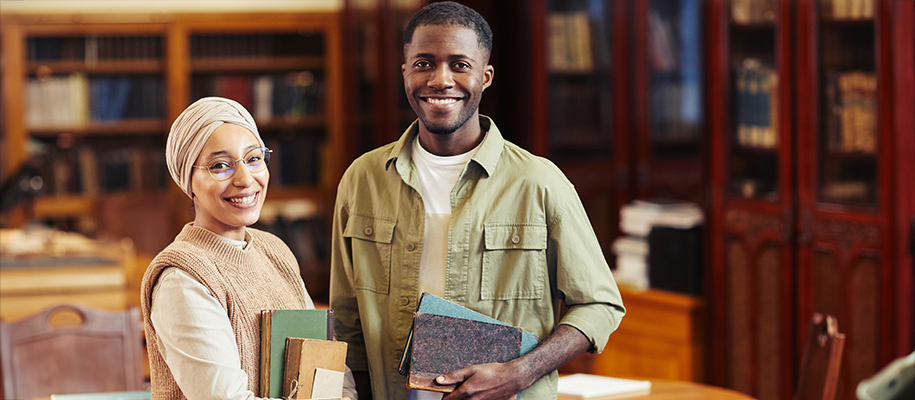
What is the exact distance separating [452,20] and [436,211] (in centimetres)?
34

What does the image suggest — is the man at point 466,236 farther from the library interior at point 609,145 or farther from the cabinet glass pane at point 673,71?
the cabinet glass pane at point 673,71

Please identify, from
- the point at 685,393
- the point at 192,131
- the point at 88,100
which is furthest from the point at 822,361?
the point at 88,100

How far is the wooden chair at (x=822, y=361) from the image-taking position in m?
2.16

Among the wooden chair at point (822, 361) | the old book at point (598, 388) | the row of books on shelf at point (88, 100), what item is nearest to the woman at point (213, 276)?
the old book at point (598, 388)

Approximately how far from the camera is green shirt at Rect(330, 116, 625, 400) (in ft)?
5.15

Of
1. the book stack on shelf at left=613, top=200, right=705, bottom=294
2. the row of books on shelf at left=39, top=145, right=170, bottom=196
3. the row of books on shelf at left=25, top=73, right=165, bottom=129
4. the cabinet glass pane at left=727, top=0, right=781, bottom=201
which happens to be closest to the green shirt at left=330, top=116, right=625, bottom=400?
the cabinet glass pane at left=727, top=0, right=781, bottom=201

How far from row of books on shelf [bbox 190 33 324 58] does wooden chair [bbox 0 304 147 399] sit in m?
3.73

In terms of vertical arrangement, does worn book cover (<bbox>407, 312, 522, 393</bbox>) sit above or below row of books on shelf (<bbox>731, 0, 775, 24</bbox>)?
below

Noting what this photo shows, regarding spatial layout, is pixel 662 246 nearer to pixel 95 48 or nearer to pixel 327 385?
pixel 327 385

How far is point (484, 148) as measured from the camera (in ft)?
5.23

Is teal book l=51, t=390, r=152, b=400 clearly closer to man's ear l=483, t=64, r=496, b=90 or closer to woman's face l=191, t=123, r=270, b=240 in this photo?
woman's face l=191, t=123, r=270, b=240

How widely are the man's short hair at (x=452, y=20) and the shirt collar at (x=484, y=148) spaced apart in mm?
148

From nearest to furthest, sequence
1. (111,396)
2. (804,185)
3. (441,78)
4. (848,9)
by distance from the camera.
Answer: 1. (441,78)
2. (111,396)
3. (848,9)
4. (804,185)

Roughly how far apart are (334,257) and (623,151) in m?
2.81
